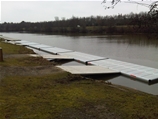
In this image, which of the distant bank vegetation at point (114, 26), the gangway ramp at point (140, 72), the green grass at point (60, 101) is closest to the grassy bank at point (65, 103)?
the green grass at point (60, 101)

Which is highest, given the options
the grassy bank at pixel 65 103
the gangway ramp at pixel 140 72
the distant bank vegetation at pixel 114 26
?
the distant bank vegetation at pixel 114 26

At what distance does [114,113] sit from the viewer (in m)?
5.16

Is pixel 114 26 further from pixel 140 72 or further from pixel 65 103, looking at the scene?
pixel 65 103

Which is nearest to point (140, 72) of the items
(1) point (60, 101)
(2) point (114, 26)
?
(1) point (60, 101)

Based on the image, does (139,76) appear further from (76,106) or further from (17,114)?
(17,114)

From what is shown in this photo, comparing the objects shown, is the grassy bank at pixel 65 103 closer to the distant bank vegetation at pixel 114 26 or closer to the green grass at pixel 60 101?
the green grass at pixel 60 101

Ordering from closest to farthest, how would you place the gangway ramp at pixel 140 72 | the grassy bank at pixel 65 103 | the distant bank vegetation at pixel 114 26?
the distant bank vegetation at pixel 114 26 → the grassy bank at pixel 65 103 → the gangway ramp at pixel 140 72

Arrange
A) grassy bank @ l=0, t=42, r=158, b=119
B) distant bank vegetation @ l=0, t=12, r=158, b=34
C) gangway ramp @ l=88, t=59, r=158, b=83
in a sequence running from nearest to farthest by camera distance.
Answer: distant bank vegetation @ l=0, t=12, r=158, b=34
grassy bank @ l=0, t=42, r=158, b=119
gangway ramp @ l=88, t=59, r=158, b=83

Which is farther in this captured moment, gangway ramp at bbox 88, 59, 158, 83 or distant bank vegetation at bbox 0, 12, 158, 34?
gangway ramp at bbox 88, 59, 158, 83

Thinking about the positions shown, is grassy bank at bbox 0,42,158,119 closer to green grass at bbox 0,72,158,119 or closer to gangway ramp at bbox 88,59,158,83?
green grass at bbox 0,72,158,119

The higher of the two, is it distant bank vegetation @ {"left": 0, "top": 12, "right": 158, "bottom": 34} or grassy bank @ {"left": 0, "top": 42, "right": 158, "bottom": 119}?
distant bank vegetation @ {"left": 0, "top": 12, "right": 158, "bottom": 34}

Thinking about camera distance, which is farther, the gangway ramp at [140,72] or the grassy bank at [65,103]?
the gangway ramp at [140,72]

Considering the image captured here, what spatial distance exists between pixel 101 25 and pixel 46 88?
253 ft

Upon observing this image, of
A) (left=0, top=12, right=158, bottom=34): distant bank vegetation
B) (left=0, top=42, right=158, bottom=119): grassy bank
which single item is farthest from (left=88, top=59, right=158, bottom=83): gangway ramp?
(left=0, top=42, right=158, bottom=119): grassy bank
